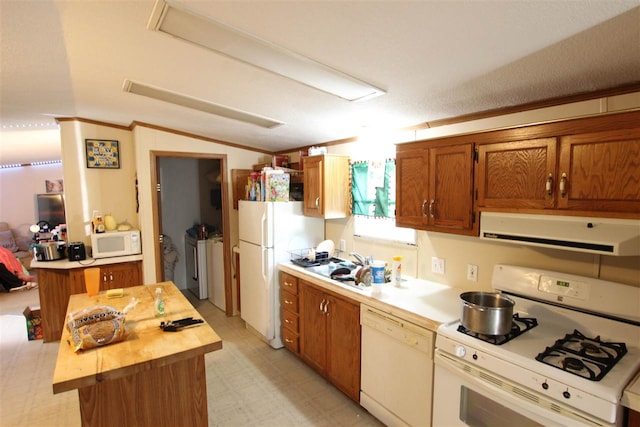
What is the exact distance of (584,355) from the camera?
4.72 feet

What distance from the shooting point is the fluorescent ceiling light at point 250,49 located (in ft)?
4.80

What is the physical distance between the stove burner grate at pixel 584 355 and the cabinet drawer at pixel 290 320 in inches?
82.6

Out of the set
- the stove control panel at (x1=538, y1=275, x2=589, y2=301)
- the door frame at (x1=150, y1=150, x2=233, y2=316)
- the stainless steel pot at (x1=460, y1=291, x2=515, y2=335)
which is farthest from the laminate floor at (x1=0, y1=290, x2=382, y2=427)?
the stove control panel at (x1=538, y1=275, x2=589, y2=301)

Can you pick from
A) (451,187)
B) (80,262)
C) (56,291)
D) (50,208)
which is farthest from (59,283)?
(50,208)

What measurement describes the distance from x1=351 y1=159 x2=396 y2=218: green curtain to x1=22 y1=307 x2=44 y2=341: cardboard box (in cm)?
369

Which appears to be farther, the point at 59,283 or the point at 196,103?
the point at 59,283

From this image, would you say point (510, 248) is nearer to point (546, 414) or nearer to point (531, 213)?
point (531, 213)

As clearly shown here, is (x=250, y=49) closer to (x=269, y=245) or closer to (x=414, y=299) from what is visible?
(x=414, y=299)

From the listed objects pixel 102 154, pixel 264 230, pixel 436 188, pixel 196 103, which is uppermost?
pixel 196 103

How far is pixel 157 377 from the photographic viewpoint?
1700 mm

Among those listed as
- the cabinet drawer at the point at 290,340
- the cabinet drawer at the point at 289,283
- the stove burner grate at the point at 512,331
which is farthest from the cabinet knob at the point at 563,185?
the cabinet drawer at the point at 290,340

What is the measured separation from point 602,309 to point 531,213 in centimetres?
58

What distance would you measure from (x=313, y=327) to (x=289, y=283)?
1.65 feet

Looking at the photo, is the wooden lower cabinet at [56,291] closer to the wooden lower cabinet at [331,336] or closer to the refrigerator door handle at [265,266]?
the refrigerator door handle at [265,266]
